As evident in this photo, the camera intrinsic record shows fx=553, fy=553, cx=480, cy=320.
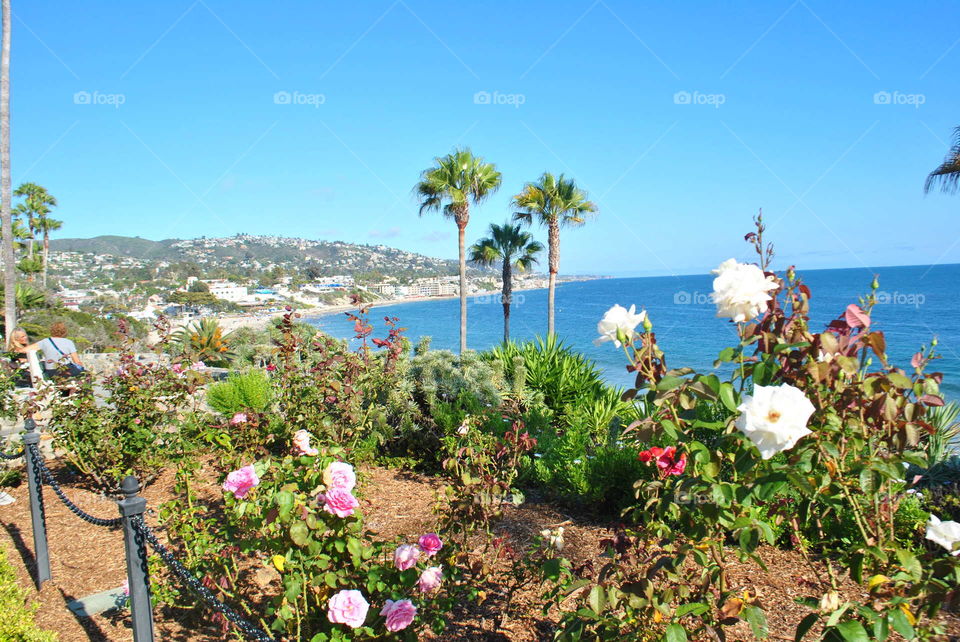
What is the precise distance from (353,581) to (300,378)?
3.22 m

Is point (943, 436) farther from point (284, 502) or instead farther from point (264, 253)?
point (264, 253)

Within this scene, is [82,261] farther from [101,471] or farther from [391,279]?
[101,471]

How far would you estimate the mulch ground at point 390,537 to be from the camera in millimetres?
2793

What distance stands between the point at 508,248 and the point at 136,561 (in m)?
19.9

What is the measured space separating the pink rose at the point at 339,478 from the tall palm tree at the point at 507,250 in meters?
19.2

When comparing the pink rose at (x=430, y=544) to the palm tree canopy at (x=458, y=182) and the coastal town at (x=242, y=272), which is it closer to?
the palm tree canopy at (x=458, y=182)

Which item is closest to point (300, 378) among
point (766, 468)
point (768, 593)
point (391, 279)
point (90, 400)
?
Result: point (90, 400)

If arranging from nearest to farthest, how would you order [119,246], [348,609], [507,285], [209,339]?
1. [348,609]
2. [209,339]
3. [507,285]
4. [119,246]

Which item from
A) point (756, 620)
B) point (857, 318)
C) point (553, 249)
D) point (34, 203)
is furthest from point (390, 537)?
point (34, 203)

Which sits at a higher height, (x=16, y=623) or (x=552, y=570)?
(x=552, y=570)

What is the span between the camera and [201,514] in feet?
13.9

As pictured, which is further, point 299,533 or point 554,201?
point 554,201

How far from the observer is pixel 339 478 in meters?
2.08

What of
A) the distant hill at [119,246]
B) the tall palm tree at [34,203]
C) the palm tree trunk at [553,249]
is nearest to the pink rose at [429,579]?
the palm tree trunk at [553,249]
